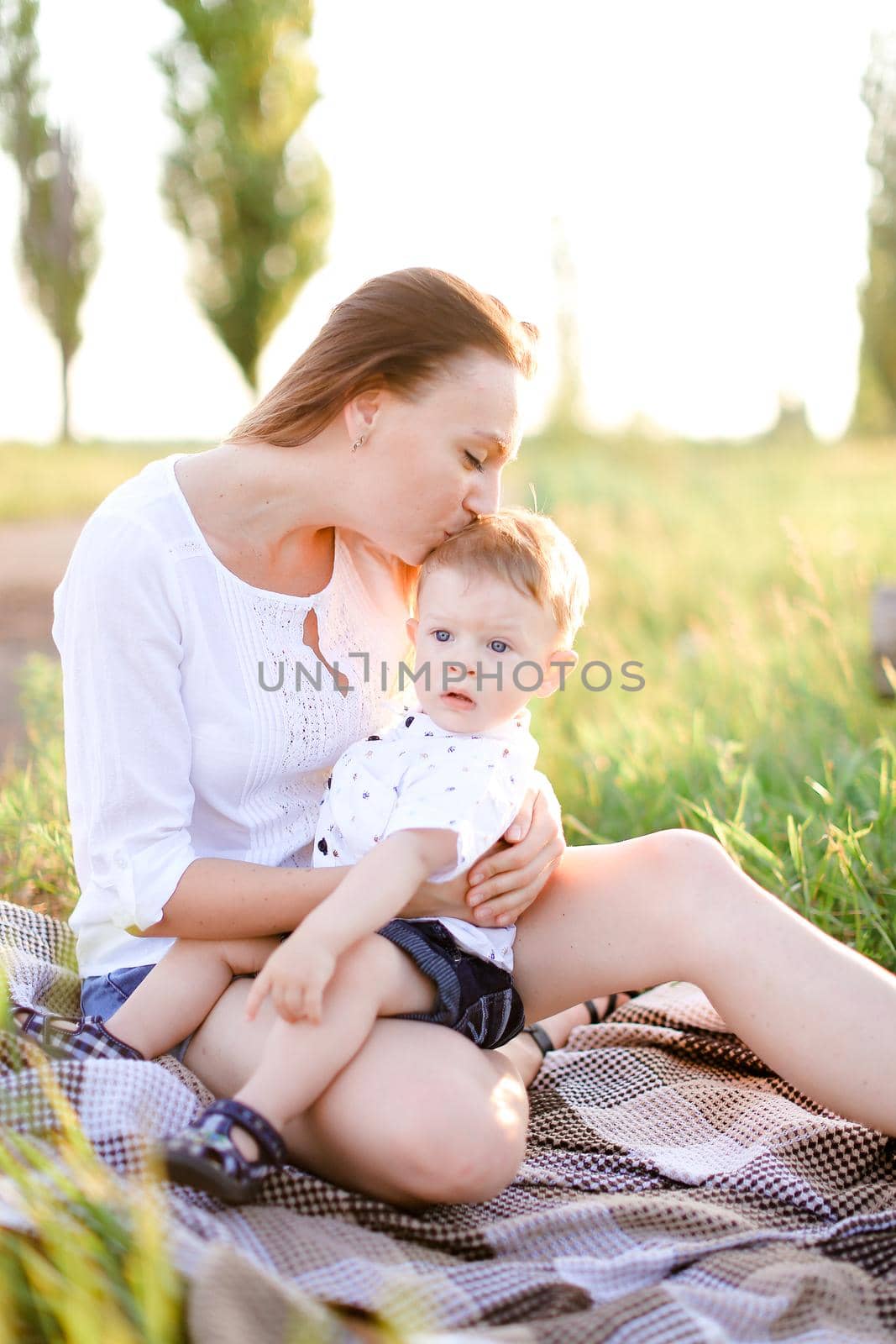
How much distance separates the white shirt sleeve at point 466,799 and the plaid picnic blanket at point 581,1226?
49 centimetres

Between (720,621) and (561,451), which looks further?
(561,451)

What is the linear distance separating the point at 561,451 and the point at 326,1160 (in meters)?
11.3

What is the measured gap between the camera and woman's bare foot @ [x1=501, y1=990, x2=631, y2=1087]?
2.22m

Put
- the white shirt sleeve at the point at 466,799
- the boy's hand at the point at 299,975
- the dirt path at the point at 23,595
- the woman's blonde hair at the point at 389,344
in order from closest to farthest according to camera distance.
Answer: the boy's hand at the point at 299,975, the white shirt sleeve at the point at 466,799, the woman's blonde hair at the point at 389,344, the dirt path at the point at 23,595

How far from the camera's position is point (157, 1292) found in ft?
3.89

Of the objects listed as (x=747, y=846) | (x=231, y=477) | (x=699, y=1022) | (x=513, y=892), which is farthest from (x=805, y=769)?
(x=231, y=477)

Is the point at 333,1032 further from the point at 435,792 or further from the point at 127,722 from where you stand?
the point at 127,722

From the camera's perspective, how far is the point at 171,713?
195 centimetres

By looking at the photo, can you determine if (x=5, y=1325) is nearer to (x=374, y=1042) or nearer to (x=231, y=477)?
(x=374, y=1042)

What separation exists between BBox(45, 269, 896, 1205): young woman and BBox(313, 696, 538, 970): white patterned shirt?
64 millimetres


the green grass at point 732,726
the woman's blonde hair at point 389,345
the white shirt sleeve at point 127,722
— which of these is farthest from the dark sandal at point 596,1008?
the woman's blonde hair at point 389,345

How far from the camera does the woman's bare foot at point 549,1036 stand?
7.28 feet

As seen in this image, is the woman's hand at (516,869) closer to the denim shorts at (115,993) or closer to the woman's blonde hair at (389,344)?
the denim shorts at (115,993)

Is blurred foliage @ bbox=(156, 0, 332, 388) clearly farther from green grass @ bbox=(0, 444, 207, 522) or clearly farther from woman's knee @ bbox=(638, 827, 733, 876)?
woman's knee @ bbox=(638, 827, 733, 876)
